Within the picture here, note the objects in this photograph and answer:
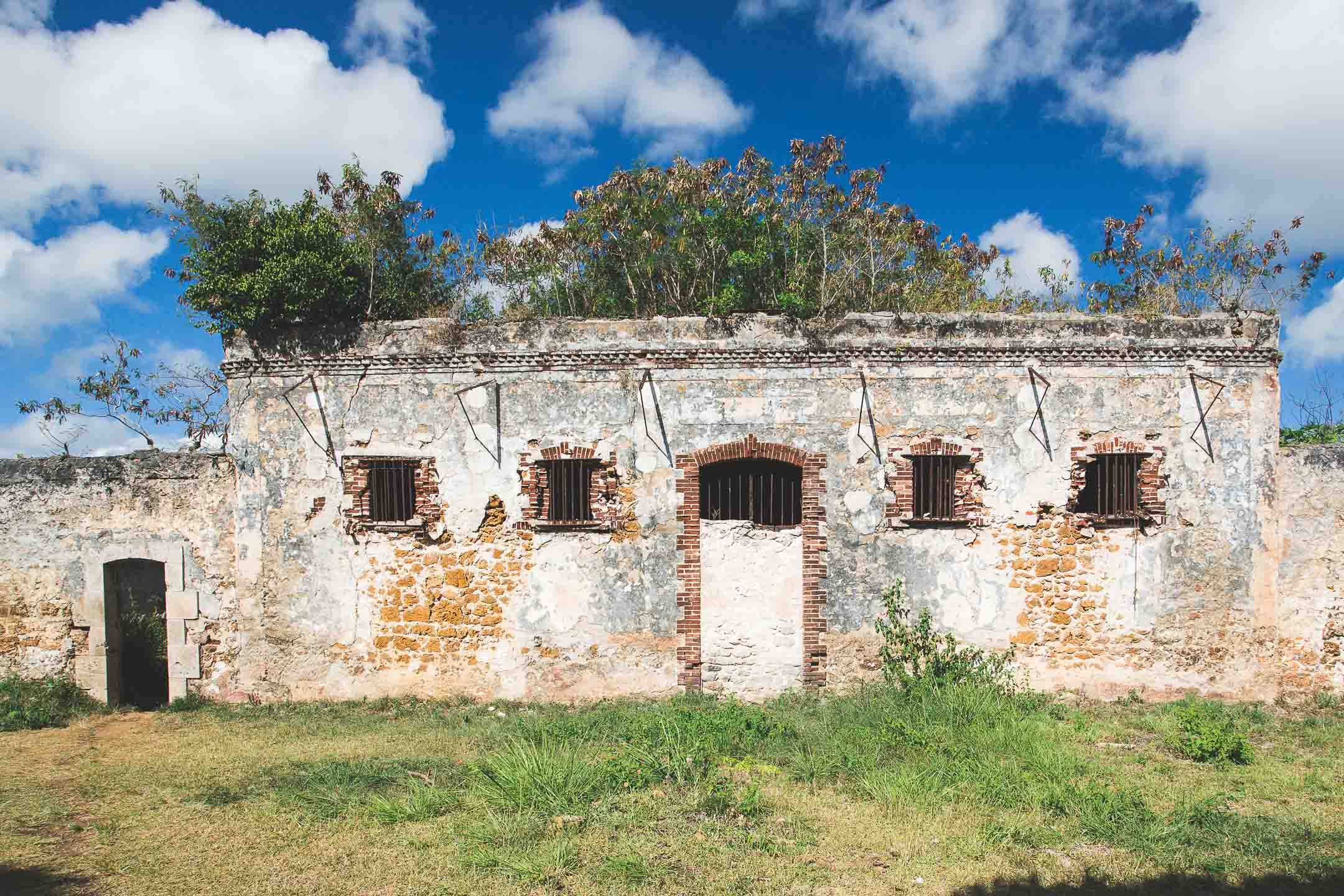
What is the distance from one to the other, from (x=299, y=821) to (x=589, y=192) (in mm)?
13396

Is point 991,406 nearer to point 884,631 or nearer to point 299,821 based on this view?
point 884,631

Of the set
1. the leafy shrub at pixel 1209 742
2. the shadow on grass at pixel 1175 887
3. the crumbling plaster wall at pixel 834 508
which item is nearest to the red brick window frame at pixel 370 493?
the crumbling plaster wall at pixel 834 508

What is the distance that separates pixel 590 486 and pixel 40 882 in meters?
6.34

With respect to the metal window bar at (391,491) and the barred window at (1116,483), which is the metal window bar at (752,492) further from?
the metal window bar at (391,491)

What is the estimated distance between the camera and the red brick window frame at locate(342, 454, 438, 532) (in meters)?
10.3

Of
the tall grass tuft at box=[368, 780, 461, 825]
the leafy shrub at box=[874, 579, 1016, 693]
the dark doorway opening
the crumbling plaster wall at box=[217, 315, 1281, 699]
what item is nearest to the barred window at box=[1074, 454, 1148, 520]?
the crumbling plaster wall at box=[217, 315, 1281, 699]

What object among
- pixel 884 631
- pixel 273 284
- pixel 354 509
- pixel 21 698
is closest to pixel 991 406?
pixel 884 631

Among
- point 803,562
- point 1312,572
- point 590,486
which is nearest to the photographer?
point 1312,572

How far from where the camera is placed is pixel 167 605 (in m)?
10.4

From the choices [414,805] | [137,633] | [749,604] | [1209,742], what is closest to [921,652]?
[749,604]

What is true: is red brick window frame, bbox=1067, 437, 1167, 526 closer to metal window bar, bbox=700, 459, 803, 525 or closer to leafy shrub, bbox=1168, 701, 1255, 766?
leafy shrub, bbox=1168, 701, 1255, 766

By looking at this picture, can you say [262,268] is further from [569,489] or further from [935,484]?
[935,484]

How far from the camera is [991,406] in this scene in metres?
10.1

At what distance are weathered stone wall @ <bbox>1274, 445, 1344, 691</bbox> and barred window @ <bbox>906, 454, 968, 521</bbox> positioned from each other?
160 inches
